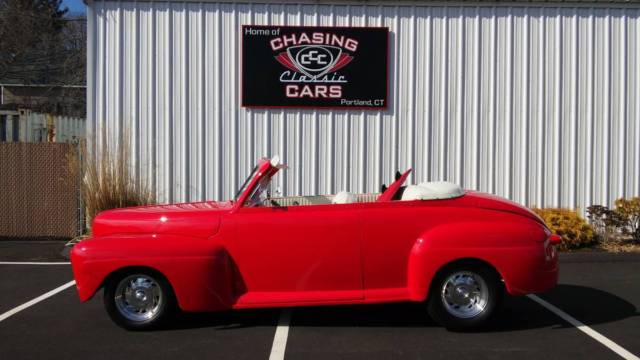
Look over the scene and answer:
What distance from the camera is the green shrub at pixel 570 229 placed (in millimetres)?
10203

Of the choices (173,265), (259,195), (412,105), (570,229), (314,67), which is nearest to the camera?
(173,265)

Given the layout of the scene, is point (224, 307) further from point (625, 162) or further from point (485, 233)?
point (625, 162)

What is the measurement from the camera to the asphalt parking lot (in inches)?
218

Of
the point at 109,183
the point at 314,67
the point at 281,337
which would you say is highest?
the point at 314,67

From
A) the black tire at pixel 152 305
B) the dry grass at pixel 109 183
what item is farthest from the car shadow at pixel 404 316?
the dry grass at pixel 109 183

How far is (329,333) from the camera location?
20.1ft

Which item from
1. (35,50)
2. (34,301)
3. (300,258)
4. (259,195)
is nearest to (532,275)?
(300,258)

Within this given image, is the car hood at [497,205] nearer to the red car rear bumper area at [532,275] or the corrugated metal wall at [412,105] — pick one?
the red car rear bumper area at [532,275]

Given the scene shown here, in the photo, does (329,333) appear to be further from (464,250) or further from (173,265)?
(173,265)

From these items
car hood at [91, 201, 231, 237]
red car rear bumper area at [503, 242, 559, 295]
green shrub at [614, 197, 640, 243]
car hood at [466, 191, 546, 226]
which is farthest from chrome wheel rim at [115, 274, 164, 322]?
green shrub at [614, 197, 640, 243]

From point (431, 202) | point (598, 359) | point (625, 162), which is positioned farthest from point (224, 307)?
point (625, 162)

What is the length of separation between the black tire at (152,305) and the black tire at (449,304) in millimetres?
2425

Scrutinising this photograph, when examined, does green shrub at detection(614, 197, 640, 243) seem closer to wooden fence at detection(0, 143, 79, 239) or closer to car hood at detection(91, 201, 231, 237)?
car hood at detection(91, 201, 231, 237)

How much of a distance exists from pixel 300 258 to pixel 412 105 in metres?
6.37
